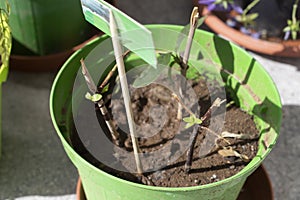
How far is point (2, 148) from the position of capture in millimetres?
1351

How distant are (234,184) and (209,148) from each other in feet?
0.39

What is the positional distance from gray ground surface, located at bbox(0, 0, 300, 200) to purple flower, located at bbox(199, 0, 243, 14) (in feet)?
0.58

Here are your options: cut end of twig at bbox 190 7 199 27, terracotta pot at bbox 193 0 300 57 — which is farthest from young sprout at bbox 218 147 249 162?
terracotta pot at bbox 193 0 300 57

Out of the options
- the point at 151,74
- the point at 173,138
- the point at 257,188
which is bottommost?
the point at 257,188

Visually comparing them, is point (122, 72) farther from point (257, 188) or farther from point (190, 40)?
point (257, 188)

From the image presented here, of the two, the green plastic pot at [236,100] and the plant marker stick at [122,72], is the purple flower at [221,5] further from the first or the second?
the plant marker stick at [122,72]

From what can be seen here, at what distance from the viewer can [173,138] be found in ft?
3.56

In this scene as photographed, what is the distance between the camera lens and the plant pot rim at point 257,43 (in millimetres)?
1490

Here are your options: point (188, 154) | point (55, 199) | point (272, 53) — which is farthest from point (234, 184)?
point (272, 53)

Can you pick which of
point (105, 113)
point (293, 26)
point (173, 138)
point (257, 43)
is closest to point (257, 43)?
point (257, 43)

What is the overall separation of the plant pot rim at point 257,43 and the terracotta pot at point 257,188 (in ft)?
1.30

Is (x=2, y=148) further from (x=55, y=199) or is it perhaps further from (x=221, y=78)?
(x=221, y=78)

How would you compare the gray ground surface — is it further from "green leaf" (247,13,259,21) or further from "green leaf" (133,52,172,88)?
"green leaf" (133,52,172,88)

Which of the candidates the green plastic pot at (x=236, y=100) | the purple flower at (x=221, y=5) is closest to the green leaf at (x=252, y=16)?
the purple flower at (x=221, y=5)
